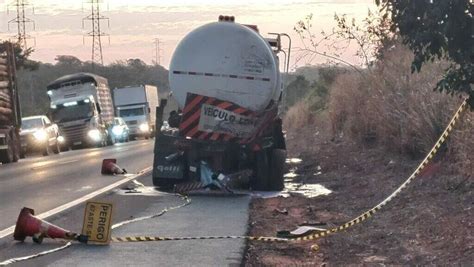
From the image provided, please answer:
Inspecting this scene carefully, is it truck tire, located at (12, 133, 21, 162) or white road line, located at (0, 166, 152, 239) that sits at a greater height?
white road line, located at (0, 166, 152, 239)

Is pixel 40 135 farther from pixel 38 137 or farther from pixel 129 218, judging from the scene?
pixel 129 218

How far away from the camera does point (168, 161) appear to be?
1530cm

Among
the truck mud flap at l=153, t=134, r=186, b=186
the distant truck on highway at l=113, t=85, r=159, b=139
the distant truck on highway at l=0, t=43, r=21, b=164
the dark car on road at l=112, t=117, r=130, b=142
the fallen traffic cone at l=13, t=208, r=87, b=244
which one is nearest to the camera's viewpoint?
the fallen traffic cone at l=13, t=208, r=87, b=244

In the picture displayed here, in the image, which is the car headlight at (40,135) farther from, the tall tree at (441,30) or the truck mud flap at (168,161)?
the tall tree at (441,30)

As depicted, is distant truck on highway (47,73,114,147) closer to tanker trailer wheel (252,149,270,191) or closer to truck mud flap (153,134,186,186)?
truck mud flap (153,134,186,186)

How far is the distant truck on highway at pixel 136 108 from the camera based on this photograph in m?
60.4

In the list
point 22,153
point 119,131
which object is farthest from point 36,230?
point 119,131

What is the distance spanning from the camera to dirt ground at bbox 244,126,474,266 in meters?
8.64

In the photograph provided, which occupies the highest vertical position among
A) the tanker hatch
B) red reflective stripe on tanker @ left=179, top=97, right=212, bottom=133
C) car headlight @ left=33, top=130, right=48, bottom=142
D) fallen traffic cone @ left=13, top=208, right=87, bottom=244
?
the tanker hatch

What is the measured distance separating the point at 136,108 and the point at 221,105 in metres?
46.9

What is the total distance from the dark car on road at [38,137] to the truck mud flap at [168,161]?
19.4 m

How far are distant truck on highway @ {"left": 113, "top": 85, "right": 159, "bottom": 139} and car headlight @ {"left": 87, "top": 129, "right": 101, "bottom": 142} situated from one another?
1511cm

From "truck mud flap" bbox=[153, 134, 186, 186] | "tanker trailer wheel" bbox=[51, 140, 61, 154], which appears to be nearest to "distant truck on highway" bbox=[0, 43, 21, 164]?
"tanker trailer wheel" bbox=[51, 140, 61, 154]

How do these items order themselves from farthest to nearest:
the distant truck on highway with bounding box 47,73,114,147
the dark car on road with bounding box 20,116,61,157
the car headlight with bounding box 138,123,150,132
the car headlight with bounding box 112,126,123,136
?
the car headlight with bounding box 138,123,150,132 → the car headlight with bounding box 112,126,123,136 → the distant truck on highway with bounding box 47,73,114,147 → the dark car on road with bounding box 20,116,61,157
